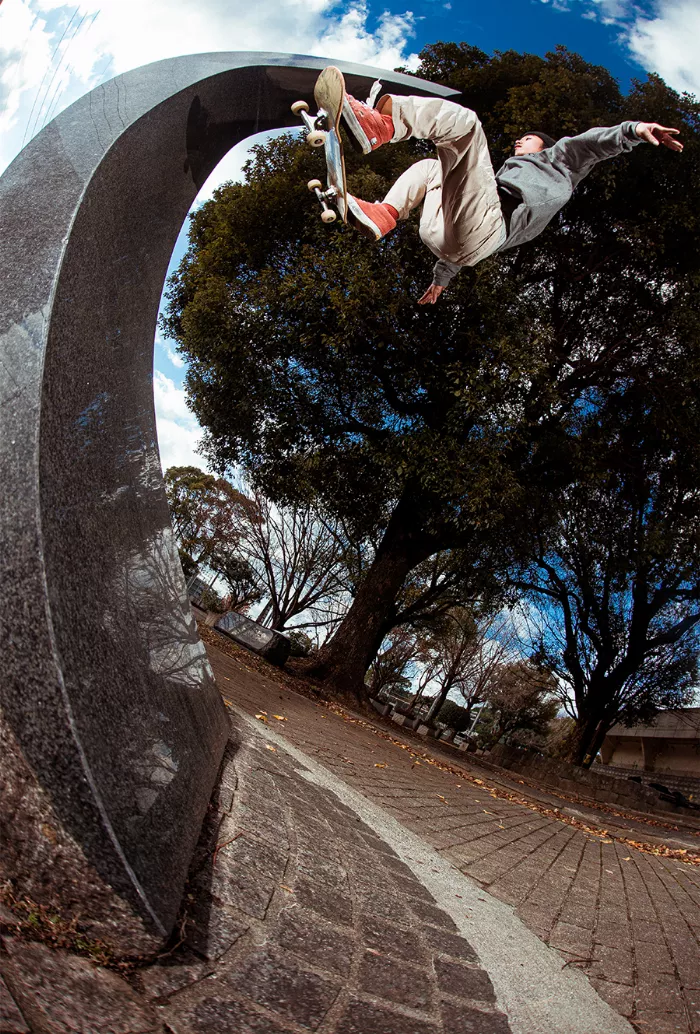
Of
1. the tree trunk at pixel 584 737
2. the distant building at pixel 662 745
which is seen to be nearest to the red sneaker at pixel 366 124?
the tree trunk at pixel 584 737

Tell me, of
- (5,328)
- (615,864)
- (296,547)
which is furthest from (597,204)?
(296,547)

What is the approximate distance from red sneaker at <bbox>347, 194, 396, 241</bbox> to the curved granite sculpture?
1.19 meters

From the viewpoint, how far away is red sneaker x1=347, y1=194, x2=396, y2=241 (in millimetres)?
4047

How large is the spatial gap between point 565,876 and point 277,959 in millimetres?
3151

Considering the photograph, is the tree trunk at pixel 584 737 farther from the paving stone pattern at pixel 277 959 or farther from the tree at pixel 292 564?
the paving stone pattern at pixel 277 959

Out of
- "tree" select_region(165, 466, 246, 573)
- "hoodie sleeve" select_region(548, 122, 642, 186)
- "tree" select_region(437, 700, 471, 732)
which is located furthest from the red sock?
"tree" select_region(437, 700, 471, 732)

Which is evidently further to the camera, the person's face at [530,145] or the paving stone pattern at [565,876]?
the person's face at [530,145]

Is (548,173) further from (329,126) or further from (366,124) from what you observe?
(329,126)

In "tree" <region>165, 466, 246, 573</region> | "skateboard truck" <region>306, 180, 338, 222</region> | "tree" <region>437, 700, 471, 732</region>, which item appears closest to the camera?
"skateboard truck" <region>306, 180, 338, 222</region>

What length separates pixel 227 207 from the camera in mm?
11234

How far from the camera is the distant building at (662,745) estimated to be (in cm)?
2641

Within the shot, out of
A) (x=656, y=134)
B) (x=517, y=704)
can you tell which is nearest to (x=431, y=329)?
(x=656, y=134)

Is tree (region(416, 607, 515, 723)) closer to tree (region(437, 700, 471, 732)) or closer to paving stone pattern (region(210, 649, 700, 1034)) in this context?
tree (region(437, 700, 471, 732))

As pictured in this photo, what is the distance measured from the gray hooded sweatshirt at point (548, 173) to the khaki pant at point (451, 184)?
0.23 meters
